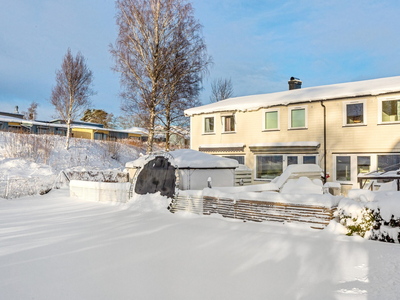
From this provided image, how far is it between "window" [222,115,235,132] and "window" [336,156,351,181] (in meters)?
6.28

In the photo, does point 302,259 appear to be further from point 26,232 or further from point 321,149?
point 321,149

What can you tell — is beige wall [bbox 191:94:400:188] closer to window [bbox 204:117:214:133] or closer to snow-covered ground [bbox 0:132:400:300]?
window [bbox 204:117:214:133]

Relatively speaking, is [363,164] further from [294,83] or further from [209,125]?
[209,125]

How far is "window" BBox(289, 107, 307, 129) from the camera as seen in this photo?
54.3 ft

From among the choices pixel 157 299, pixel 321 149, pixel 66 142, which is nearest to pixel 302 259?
pixel 157 299

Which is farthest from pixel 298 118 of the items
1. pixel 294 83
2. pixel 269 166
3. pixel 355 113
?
pixel 294 83

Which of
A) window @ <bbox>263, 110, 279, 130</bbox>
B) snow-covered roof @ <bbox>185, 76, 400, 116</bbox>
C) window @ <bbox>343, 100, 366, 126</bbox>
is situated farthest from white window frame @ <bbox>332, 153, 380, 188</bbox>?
window @ <bbox>263, 110, 279, 130</bbox>

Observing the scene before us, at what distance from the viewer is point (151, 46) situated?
19.1m

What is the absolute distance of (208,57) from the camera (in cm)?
2092

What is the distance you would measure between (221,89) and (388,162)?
30604 mm

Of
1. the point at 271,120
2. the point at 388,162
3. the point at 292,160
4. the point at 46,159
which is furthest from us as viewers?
the point at 46,159

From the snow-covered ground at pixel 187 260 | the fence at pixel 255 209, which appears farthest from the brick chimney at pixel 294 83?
the snow-covered ground at pixel 187 260

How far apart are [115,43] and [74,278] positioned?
669 inches

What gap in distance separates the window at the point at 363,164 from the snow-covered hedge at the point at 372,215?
26.2 feet
